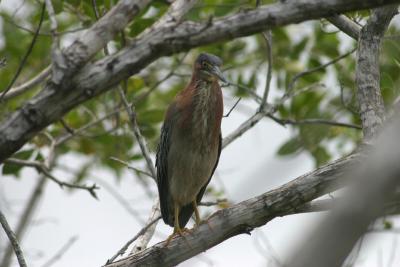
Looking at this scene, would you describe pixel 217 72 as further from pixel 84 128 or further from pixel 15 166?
pixel 15 166

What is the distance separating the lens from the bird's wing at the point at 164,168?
5730mm

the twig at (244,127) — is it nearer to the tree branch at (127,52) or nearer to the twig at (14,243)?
the twig at (14,243)

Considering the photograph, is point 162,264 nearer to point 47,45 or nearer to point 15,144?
point 15,144

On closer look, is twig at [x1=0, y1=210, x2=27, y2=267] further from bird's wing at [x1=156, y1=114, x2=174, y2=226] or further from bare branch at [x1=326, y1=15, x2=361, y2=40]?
bare branch at [x1=326, y1=15, x2=361, y2=40]

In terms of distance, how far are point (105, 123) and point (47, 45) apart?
1096mm

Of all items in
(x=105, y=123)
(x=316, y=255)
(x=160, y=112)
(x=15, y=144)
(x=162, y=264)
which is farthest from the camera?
(x=105, y=123)

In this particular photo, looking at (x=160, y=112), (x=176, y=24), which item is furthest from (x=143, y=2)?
(x=160, y=112)

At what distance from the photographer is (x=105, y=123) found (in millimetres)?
7434

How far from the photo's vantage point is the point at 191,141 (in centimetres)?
554

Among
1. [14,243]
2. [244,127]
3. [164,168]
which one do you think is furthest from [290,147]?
[14,243]

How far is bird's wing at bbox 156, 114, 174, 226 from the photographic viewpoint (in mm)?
5730

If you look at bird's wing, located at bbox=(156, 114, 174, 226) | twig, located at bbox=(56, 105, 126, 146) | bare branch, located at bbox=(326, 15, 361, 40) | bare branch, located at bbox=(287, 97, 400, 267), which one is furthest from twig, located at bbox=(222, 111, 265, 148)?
bare branch, located at bbox=(287, 97, 400, 267)

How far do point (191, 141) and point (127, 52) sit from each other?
114 inches

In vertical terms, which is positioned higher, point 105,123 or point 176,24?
point 105,123
